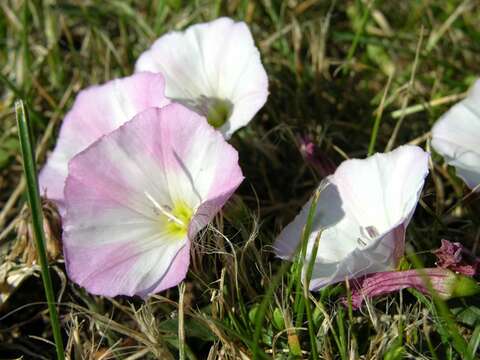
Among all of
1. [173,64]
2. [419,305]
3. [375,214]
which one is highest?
[173,64]

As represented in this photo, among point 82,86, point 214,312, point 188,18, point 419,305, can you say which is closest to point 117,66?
point 82,86

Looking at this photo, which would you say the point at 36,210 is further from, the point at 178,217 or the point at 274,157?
the point at 274,157

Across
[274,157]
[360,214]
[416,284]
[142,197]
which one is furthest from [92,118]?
[416,284]

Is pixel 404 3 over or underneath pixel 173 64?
underneath

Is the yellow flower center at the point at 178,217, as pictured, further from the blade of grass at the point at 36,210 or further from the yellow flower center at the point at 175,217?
the blade of grass at the point at 36,210

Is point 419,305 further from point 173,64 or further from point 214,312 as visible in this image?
point 173,64

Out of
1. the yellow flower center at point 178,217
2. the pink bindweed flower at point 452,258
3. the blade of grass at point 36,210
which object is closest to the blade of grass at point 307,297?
the pink bindweed flower at point 452,258
